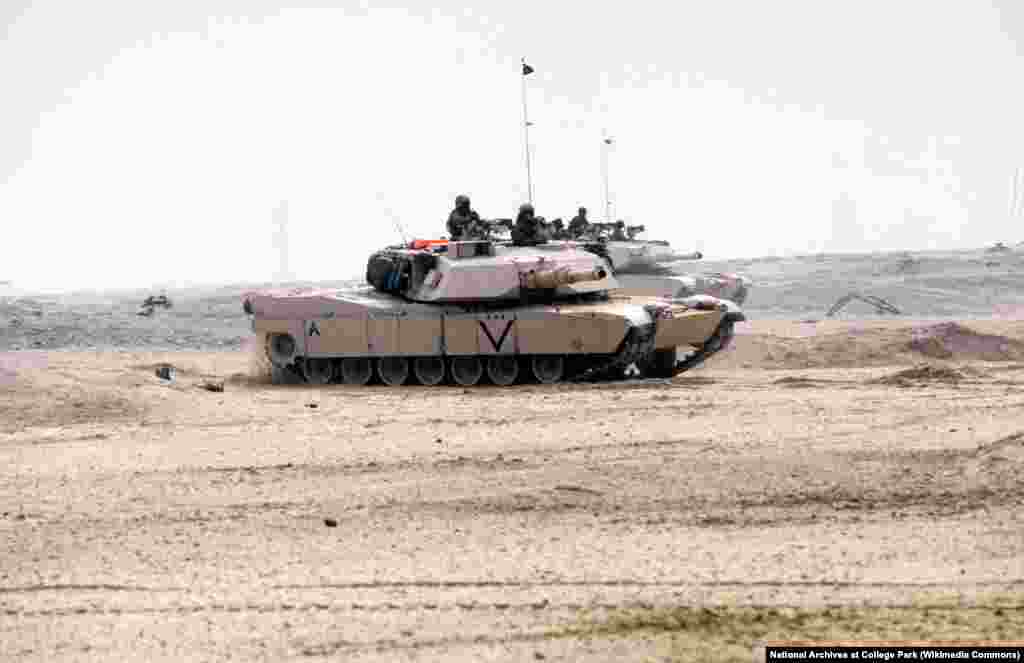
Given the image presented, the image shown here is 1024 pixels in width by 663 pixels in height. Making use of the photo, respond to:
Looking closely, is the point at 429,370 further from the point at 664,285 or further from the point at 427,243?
the point at 664,285

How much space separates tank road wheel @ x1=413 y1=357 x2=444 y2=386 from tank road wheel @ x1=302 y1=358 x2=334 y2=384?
1.53 meters

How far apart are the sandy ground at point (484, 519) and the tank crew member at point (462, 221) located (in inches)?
280

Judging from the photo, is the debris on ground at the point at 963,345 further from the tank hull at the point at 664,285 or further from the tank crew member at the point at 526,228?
the tank crew member at the point at 526,228

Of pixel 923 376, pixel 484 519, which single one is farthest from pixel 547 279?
pixel 484 519

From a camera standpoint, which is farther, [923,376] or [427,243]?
[427,243]

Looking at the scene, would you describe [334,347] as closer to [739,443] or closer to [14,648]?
[739,443]

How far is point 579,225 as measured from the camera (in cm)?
3847

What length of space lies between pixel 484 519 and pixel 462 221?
1672cm

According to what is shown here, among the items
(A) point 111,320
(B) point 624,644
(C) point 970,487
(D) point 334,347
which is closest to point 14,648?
(B) point 624,644

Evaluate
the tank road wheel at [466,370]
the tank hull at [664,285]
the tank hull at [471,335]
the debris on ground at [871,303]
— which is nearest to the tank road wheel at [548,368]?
the tank hull at [471,335]

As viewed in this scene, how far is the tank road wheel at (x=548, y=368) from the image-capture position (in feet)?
88.2

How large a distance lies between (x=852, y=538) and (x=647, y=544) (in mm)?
1357

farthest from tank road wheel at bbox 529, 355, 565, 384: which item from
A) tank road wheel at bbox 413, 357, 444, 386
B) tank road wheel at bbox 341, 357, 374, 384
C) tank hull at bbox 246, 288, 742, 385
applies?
tank road wheel at bbox 341, 357, 374, 384

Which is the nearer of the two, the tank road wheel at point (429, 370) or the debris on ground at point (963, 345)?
the tank road wheel at point (429, 370)
